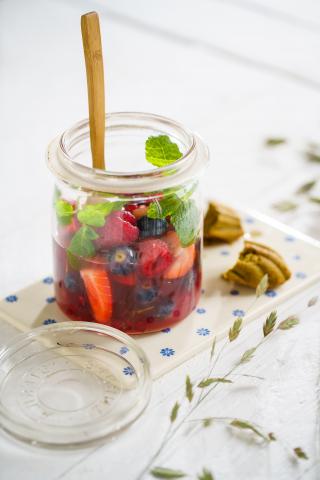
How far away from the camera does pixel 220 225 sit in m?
1.19

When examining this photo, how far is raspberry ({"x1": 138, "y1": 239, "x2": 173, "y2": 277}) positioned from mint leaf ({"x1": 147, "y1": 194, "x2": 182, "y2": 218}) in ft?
0.10

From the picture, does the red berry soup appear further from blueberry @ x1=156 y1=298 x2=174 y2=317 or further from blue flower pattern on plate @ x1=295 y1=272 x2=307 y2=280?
blue flower pattern on plate @ x1=295 y1=272 x2=307 y2=280

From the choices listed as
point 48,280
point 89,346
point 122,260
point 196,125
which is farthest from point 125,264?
point 196,125

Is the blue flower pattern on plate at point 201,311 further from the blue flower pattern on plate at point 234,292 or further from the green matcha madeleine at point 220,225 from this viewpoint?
the green matcha madeleine at point 220,225

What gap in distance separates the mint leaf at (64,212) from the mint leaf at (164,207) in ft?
0.34

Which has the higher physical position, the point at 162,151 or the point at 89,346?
the point at 162,151

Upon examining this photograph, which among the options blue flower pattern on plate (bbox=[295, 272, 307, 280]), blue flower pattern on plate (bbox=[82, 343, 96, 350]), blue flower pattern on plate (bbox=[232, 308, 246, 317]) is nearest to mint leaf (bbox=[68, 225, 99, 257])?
blue flower pattern on plate (bbox=[82, 343, 96, 350])

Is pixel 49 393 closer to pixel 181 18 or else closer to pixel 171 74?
pixel 171 74

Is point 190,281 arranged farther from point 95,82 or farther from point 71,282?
point 95,82

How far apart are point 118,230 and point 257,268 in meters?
0.24

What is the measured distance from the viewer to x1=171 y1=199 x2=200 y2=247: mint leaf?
0.97 metres

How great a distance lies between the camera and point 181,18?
214 cm

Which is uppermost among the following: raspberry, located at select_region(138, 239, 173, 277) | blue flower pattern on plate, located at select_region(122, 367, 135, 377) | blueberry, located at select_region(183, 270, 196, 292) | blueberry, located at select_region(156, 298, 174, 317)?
raspberry, located at select_region(138, 239, 173, 277)

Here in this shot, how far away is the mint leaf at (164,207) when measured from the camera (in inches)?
37.6
